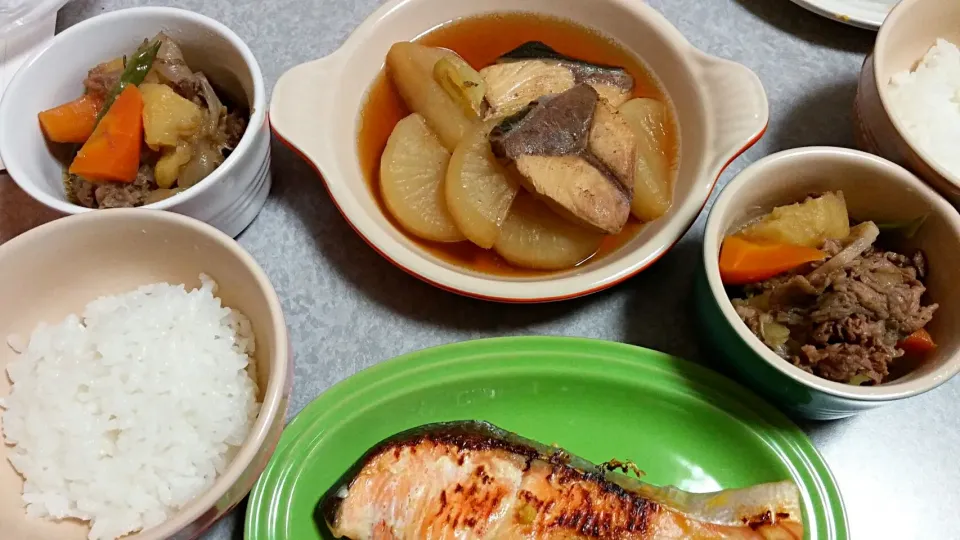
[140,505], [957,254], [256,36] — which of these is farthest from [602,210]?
[256,36]

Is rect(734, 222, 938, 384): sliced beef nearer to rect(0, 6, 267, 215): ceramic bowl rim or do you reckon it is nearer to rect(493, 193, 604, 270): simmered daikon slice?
rect(493, 193, 604, 270): simmered daikon slice

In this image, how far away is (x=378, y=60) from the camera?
169 centimetres

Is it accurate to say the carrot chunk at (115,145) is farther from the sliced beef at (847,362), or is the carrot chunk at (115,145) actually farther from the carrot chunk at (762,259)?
the sliced beef at (847,362)

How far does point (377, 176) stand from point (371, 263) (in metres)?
0.20

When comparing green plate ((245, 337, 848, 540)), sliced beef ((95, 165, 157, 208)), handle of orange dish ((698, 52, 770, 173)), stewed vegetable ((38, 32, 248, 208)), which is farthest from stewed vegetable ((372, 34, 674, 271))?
sliced beef ((95, 165, 157, 208))

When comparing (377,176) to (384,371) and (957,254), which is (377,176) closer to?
(384,371)

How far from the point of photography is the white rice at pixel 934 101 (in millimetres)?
1542

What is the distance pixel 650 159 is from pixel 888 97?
1.62 feet

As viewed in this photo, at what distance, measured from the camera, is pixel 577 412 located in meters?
1.38

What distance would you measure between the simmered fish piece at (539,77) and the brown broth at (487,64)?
0.06 m

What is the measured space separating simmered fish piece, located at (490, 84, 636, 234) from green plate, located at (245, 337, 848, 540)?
272mm

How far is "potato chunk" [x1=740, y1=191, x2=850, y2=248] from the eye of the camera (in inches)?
53.2

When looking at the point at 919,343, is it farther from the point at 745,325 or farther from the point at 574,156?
the point at 574,156

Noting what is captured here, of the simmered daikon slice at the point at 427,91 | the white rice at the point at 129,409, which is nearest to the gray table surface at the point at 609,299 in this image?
the white rice at the point at 129,409
